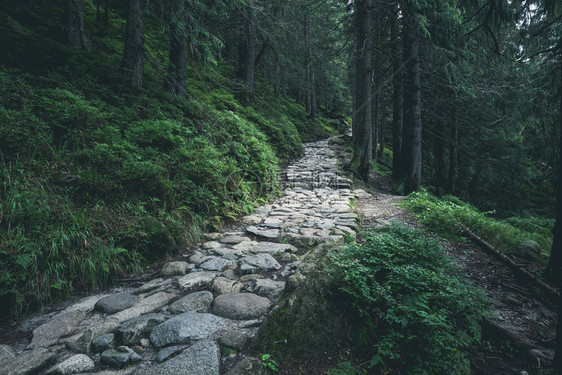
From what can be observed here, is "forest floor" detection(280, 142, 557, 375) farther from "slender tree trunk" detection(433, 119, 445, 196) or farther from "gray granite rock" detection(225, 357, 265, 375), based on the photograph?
"slender tree trunk" detection(433, 119, 445, 196)

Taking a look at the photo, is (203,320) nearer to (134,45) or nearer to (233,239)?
(233,239)

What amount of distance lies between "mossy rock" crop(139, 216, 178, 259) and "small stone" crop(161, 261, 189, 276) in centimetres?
38

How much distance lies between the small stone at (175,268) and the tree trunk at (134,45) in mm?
5480

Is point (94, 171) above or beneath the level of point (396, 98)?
beneath

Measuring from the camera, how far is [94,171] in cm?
406

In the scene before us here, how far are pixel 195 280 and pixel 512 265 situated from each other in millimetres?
4350

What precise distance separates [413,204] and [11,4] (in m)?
14.2

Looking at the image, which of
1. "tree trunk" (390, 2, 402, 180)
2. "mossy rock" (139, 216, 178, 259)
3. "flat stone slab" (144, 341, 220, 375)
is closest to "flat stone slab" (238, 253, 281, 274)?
"mossy rock" (139, 216, 178, 259)

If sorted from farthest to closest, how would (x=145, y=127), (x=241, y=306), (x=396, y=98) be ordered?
(x=396, y=98) < (x=145, y=127) < (x=241, y=306)

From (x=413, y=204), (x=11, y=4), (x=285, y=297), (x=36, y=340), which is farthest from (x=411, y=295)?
→ (x=11, y=4)

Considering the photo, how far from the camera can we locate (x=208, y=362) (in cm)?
182

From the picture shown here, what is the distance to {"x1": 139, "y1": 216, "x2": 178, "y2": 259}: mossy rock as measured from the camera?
12.2 feet

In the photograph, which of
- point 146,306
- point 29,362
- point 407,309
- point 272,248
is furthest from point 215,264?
point 407,309

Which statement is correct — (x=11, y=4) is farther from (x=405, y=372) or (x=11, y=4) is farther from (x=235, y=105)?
(x=405, y=372)
